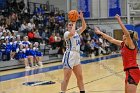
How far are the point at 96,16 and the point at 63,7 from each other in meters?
3.19

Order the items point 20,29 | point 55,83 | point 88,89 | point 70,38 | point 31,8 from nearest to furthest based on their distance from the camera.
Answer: point 70,38 → point 88,89 → point 55,83 → point 20,29 → point 31,8

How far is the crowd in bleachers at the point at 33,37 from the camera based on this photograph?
16453mm

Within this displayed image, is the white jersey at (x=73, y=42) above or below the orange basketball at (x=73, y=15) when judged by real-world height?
below

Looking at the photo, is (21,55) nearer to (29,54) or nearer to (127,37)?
(29,54)

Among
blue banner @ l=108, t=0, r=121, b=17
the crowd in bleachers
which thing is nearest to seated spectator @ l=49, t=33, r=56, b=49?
the crowd in bleachers

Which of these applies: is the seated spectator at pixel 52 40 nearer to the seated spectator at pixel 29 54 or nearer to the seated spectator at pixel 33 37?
the seated spectator at pixel 33 37

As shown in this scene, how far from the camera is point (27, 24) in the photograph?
68.2 ft

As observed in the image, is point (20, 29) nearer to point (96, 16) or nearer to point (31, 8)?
point (31, 8)

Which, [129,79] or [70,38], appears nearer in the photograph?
A: [129,79]

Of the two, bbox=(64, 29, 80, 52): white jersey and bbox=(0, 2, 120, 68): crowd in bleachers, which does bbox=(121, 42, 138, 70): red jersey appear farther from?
bbox=(0, 2, 120, 68): crowd in bleachers

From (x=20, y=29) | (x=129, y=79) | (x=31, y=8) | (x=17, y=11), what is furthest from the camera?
(x=31, y=8)

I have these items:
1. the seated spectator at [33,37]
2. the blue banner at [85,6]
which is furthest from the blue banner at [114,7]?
the seated spectator at [33,37]

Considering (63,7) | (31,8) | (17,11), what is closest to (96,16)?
(63,7)

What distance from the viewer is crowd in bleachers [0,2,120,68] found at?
54.0 feet
